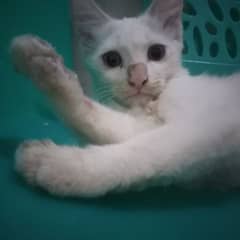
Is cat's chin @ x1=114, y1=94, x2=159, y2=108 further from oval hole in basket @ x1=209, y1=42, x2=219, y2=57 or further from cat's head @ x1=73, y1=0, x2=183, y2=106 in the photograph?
oval hole in basket @ x1=209, y1=42, x2=219, y2=57

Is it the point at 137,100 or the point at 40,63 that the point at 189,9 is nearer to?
the point at 137,100

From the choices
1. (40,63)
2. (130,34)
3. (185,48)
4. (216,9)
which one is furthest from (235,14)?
(40,63)

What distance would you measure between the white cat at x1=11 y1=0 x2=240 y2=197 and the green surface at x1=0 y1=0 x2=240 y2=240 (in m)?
0.02

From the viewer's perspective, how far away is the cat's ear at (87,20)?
0.85 meters

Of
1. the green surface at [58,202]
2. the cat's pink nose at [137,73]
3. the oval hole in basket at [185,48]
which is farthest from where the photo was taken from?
the oval hole in basket at [185,48]

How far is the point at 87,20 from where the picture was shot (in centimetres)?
86

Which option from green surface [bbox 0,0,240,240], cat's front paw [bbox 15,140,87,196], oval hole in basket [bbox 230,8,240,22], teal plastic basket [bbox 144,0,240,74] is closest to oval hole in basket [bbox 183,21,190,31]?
teal plastic basket [bbox 144,0,240,74]

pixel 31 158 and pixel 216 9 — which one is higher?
pixel 216 9

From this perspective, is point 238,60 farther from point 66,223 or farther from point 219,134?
point 66,223

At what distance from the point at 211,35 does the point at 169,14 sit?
13 centimetres

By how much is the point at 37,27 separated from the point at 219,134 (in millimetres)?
364

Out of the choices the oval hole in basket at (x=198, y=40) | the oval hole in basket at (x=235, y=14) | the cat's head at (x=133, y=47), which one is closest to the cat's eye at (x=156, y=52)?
the cat's head at (x=133, y=47)

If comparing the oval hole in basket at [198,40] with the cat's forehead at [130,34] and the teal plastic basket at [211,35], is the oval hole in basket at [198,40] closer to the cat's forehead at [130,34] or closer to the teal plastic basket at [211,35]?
the teal plastic basket at [211,35]

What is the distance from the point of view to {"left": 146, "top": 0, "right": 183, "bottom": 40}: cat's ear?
0.90m
